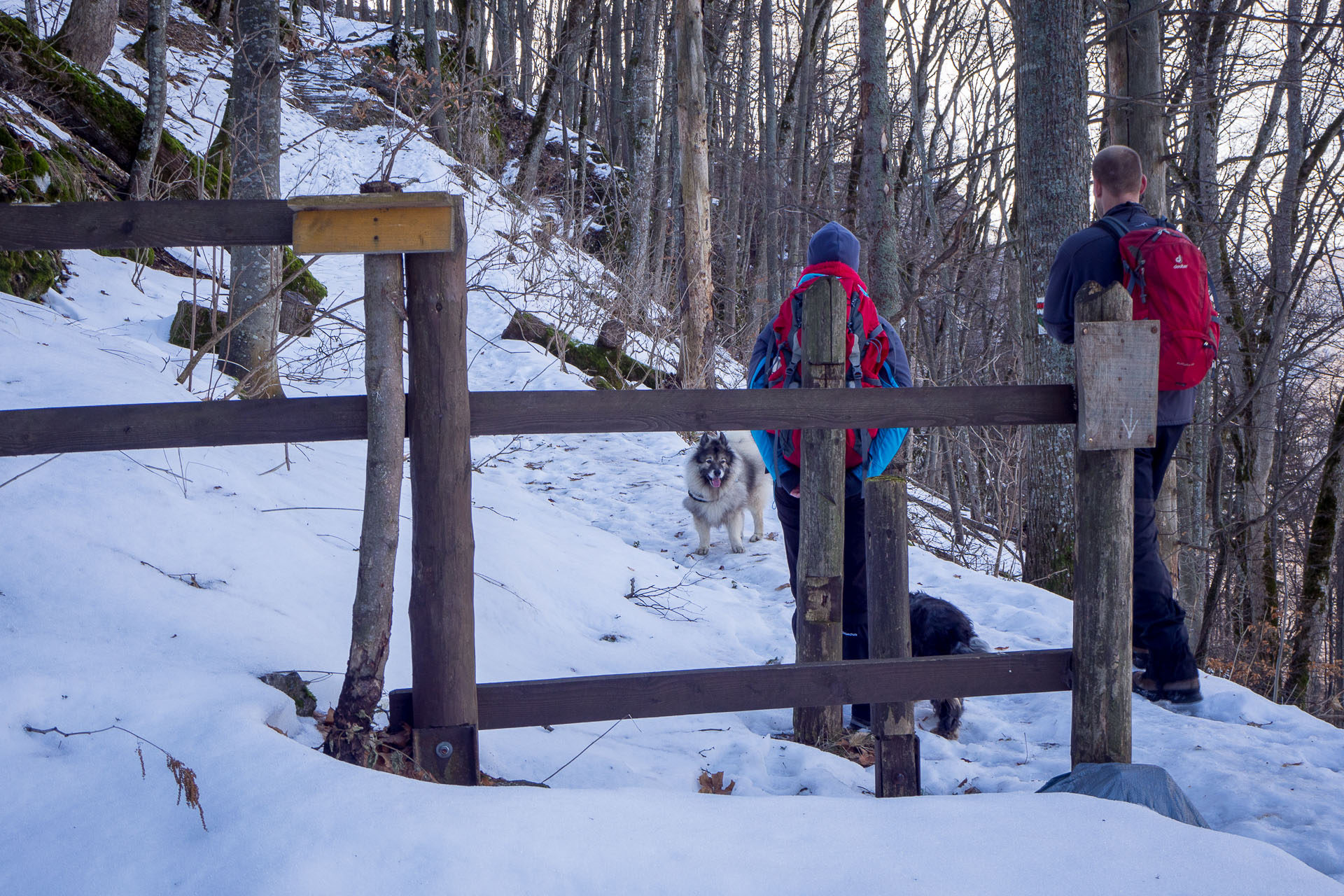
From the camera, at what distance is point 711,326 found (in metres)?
10.6

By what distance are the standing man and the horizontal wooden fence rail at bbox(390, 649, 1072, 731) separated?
100 cm

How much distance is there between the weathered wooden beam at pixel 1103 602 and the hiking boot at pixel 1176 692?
4.18 feet

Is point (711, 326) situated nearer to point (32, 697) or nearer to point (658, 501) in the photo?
point (658, 501)

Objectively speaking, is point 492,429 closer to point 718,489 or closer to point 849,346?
point 849,346

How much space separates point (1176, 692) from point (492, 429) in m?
3.15

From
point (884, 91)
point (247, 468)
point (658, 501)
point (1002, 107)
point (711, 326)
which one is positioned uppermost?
point (1002, 107)

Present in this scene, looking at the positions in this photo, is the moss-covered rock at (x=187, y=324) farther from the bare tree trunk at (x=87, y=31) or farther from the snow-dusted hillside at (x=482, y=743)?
the bare tree trunk at (x=87, y=31)

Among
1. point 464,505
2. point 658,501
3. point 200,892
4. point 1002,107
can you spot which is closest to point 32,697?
point 200,892

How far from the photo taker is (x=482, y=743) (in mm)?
2896

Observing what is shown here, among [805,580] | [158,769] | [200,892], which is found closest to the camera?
[200,892]

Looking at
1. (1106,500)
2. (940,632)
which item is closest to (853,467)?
(940,632)

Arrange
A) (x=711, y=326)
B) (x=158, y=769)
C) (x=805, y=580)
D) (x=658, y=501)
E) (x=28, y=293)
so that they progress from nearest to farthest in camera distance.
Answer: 1. (x=158, y=769)
2. (x=805, y=580)
3. (x=28, y=293)
4. (x=658, y=501)
5. (x=711, y=326)

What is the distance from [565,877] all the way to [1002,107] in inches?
522

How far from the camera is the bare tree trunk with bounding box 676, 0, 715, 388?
10.5m
